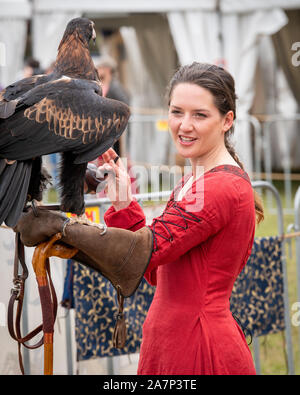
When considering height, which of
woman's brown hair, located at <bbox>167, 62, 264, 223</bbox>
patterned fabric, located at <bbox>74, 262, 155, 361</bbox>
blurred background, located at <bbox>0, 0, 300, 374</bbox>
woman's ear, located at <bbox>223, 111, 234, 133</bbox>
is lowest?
patterned fabric, located at <bbox>74, 262, 155, 361</bbox>

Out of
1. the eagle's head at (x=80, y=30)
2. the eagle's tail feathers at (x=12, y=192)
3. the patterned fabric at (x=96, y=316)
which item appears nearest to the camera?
the eagle's tail feathers at (x=12, y=192)

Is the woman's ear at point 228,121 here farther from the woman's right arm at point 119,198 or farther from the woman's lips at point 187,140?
the woman's right arm at point 119,198

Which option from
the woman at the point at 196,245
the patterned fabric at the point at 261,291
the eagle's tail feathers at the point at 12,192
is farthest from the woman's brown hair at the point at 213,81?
the patterned fabric at the point at 261,291

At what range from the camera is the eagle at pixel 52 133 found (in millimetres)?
1860

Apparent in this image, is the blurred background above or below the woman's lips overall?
above

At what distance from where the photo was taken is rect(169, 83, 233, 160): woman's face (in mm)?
1950

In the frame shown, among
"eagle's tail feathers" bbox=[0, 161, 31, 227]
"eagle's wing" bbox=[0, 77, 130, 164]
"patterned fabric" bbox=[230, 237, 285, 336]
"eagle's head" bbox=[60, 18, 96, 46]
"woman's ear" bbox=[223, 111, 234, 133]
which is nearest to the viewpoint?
"eagle's tail feathers" bbox=[0, 161, 31, 227]

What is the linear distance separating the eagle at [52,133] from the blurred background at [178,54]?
4374mm

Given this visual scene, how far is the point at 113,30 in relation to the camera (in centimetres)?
1373

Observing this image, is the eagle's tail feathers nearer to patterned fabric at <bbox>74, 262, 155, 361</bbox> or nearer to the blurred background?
patterned fabric at <bbox>74, 262, 155, 361</bbox>

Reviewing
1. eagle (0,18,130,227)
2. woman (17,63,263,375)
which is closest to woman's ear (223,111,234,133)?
woman (17,63,263,375)

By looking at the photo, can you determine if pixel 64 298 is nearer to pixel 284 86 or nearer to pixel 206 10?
pixel 206 10

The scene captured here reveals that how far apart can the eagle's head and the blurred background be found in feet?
14.0
